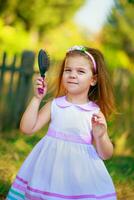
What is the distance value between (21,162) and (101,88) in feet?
6.29

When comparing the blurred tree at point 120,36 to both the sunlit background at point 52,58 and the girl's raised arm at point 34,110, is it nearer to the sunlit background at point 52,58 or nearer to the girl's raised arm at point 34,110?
the sunlit background at point 52,58

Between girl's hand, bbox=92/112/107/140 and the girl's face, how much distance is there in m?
0.23

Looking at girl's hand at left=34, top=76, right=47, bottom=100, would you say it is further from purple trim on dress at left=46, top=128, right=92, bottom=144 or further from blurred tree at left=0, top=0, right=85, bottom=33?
blurred tree at left=0, top=0, right=85, bottom=33

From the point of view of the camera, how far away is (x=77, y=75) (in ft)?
13.1

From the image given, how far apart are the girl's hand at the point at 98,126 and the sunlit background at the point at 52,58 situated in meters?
0.79

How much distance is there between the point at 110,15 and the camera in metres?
25.3

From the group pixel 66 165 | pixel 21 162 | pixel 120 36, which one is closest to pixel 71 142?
pixel 66 165

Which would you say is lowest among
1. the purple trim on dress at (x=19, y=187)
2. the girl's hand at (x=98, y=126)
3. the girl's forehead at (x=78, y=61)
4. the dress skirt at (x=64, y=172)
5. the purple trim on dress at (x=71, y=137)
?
the purple trim on dress at (x=19, y=187)

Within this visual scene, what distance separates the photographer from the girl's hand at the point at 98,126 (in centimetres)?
386

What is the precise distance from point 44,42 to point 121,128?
662 inches

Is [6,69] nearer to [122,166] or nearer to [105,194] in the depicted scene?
[122,166]

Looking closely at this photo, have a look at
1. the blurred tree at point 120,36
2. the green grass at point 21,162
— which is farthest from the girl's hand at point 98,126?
the blurred tree at point 120,36

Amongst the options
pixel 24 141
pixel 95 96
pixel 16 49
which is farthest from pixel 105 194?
pixel 16 49

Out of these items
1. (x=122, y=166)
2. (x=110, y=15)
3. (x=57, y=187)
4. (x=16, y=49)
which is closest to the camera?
(x=57, y=187)
